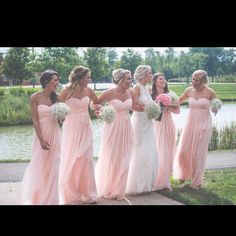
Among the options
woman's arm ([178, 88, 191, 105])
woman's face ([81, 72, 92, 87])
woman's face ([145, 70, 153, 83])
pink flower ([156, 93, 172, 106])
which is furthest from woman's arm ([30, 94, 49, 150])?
woman's arm ([178, 88, 191, 105])

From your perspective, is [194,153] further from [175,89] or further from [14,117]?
[14,117]

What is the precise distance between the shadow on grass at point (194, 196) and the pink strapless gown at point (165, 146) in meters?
Answer: 0.21

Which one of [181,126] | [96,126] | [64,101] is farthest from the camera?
[181,126]

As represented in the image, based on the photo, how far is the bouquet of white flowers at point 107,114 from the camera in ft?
26.1

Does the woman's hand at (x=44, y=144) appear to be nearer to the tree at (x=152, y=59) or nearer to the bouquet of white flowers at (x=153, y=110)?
the bouquet of white flowers at (x=153, y=110)

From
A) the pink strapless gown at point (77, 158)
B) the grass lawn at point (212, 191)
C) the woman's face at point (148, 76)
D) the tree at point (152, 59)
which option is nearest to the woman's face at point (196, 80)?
the tree at point (152, 59)

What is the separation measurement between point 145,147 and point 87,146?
111 cm

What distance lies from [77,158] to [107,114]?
81cm

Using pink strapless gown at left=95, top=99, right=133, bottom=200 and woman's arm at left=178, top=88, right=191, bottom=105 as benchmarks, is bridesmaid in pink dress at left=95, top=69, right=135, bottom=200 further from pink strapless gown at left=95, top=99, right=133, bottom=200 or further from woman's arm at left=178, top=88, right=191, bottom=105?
woman's arm at left=178, top=88, right=191, bottom=105

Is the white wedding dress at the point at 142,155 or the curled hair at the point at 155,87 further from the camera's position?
the curled hair at the point at 155,87

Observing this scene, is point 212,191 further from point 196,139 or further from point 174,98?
point 174,98
